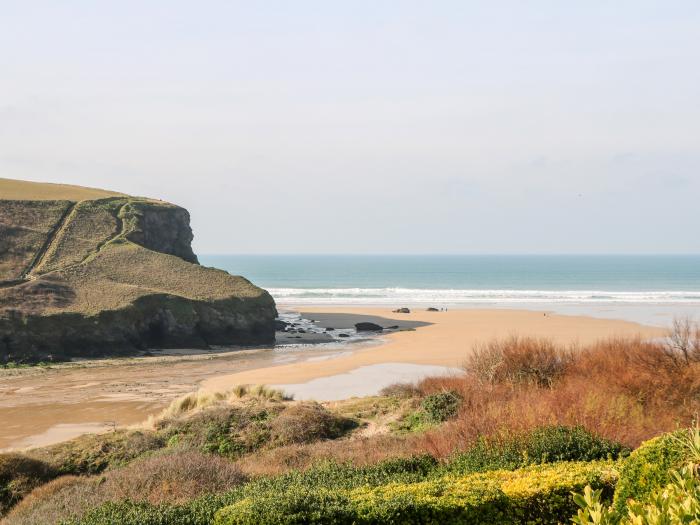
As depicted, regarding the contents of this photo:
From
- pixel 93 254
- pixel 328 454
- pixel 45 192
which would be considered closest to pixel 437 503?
pixel 328 454

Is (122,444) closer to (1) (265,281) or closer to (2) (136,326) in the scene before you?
(2) (136,326)

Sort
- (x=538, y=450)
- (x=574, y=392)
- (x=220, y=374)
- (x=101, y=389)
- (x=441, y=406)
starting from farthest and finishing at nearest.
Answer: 1. (x=220, y=374)
2. (x=101, y=389)
3. (x=441, y=406)
4. (x=574, y=392)
5. (x=538, y=450)

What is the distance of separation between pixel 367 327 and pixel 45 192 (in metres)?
51.2

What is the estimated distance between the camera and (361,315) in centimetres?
7156

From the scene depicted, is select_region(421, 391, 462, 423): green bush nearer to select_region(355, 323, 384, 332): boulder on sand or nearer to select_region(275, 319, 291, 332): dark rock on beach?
select_region(355, 323, 384, 332): boulder on sand

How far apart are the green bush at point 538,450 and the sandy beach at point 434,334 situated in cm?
1403

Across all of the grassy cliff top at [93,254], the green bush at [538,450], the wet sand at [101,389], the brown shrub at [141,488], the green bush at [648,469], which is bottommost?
the wet sand at [101,389]

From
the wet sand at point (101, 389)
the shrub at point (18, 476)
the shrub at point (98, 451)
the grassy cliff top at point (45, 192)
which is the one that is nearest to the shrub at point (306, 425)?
the shrub at point (98, 451)

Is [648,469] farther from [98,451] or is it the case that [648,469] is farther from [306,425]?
[98,451]

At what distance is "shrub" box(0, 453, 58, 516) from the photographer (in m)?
14.8

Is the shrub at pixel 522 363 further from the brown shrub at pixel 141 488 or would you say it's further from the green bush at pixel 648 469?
the green bush at pixel 648 469

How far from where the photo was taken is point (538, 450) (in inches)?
462

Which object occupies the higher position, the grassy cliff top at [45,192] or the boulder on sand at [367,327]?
the grassy cliff top at [45,192]

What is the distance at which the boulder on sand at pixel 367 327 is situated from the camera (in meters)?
60.1
